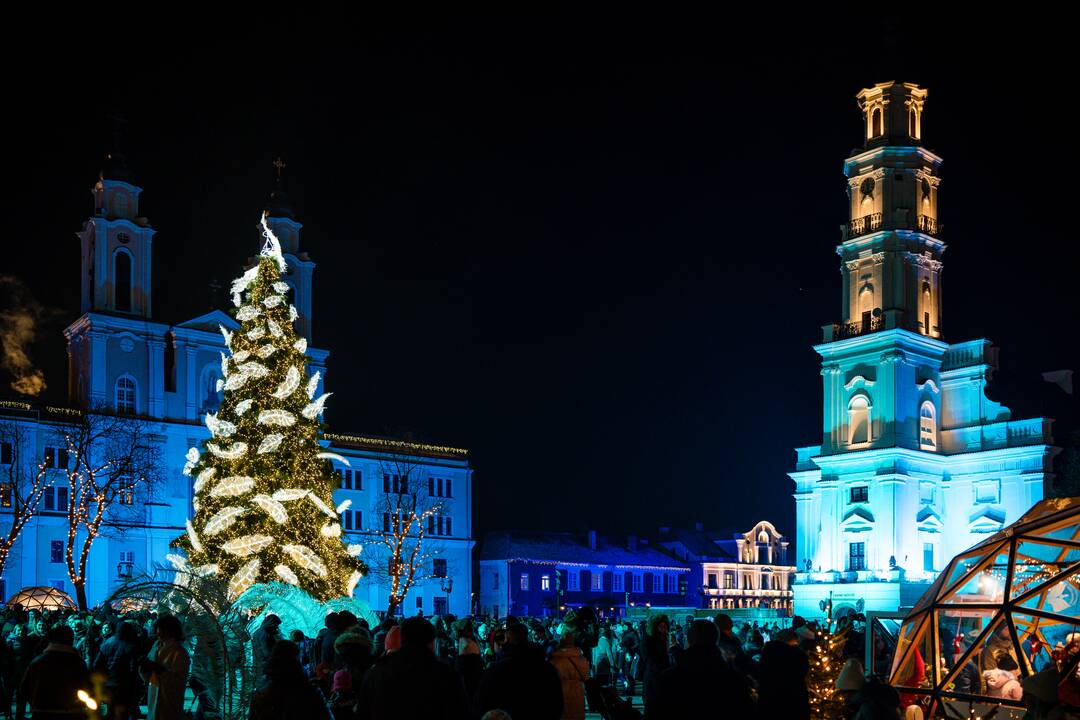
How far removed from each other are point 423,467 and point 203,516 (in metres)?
45.1

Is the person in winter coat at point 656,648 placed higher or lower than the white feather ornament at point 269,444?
lower

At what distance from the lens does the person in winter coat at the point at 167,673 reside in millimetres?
11297

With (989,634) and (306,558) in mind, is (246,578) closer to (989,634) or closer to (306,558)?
(306,558)

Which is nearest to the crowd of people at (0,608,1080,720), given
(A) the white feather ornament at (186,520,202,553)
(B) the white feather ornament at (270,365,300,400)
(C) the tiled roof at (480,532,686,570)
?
(A) the white feather ornament at (186,520,202,553)

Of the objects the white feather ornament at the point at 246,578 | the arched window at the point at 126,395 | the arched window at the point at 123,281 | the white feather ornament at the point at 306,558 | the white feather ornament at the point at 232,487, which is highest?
the arched window at the point at 123,281

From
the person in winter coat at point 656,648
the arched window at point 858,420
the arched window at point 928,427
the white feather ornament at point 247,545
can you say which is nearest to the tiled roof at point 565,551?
the arched window at point 858,420

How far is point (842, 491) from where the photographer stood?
5888 centimetres

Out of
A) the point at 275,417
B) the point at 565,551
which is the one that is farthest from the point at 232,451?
the point at 565,551

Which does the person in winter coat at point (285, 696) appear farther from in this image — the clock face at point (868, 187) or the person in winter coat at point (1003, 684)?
the clock face at point (868, 187)

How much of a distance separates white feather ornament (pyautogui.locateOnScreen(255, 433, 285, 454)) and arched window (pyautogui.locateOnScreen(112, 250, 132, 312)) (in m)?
34.5

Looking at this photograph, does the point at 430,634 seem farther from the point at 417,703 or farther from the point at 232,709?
the point at 232,709

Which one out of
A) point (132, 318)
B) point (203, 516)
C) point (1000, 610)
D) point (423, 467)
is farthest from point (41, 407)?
point (1000, 610)

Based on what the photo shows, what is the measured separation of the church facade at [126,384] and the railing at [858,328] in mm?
25013

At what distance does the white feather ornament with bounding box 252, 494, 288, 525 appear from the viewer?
2597cm
